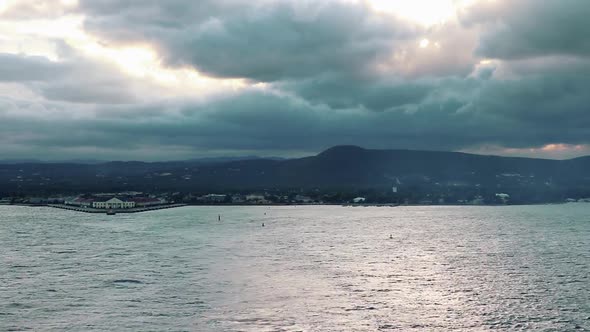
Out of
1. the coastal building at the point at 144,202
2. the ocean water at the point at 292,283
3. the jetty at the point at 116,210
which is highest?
the coastal building at the point at 144,202

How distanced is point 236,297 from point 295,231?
4333cm

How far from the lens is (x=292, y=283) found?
120ft

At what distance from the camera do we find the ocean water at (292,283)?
92.0ft

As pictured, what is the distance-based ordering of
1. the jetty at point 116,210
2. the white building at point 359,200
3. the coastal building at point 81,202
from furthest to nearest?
the white building at point 359,200 → the coastal building at point 81,202 → the jetty at point 116,210

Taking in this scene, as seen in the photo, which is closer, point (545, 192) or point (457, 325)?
point (457, 325)

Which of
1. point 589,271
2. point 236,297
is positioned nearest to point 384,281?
point 236,297

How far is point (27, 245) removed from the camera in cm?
5903

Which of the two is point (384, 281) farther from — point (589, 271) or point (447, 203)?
point (447, 203)

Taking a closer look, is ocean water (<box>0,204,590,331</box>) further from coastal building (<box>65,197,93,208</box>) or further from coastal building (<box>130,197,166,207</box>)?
coastal building (<box>65,197,93,208</box>)

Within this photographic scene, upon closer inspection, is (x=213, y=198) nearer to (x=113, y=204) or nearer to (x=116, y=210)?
(x=113, y=204)

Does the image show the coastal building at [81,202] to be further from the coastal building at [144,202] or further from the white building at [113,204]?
the coastal building at [144,202]

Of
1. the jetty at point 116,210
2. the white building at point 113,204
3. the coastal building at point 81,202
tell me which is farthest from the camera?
the coastal building at point 81,202

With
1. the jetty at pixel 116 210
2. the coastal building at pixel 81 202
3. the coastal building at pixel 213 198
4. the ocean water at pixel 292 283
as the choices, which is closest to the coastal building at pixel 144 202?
the jetty at pixel 116 210

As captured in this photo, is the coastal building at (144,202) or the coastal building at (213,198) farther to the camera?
the coastal building at (213,198)
